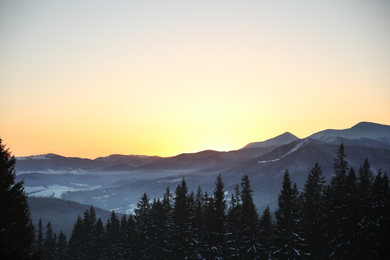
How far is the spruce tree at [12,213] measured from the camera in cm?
1872

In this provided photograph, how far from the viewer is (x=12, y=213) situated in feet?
63.0

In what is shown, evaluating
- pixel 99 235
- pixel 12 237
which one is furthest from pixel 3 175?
pixel 99 235

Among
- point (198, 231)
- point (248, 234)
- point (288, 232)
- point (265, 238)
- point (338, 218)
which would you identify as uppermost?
point (338, 218)

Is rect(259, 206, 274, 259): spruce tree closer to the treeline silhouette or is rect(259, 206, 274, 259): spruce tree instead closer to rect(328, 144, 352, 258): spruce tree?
the treeline silhouette

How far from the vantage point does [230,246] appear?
2196 inches

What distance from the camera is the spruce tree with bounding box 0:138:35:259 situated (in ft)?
61.4

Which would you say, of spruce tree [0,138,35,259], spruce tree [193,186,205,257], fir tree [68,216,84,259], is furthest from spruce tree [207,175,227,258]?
fir tree [68,216,84,259]

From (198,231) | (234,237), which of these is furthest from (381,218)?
(198,231)

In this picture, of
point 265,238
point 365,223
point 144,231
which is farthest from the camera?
point 144,231

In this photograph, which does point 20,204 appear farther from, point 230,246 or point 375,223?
point 375,223

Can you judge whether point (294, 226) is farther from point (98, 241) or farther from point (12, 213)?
point (98, 241)

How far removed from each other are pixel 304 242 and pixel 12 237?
4410cm

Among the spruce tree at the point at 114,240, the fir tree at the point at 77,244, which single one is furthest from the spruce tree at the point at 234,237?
the fir tree at the point at 77,244

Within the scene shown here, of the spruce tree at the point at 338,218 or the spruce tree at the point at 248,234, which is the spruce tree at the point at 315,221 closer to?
the spruce tree at the point at 338,218
